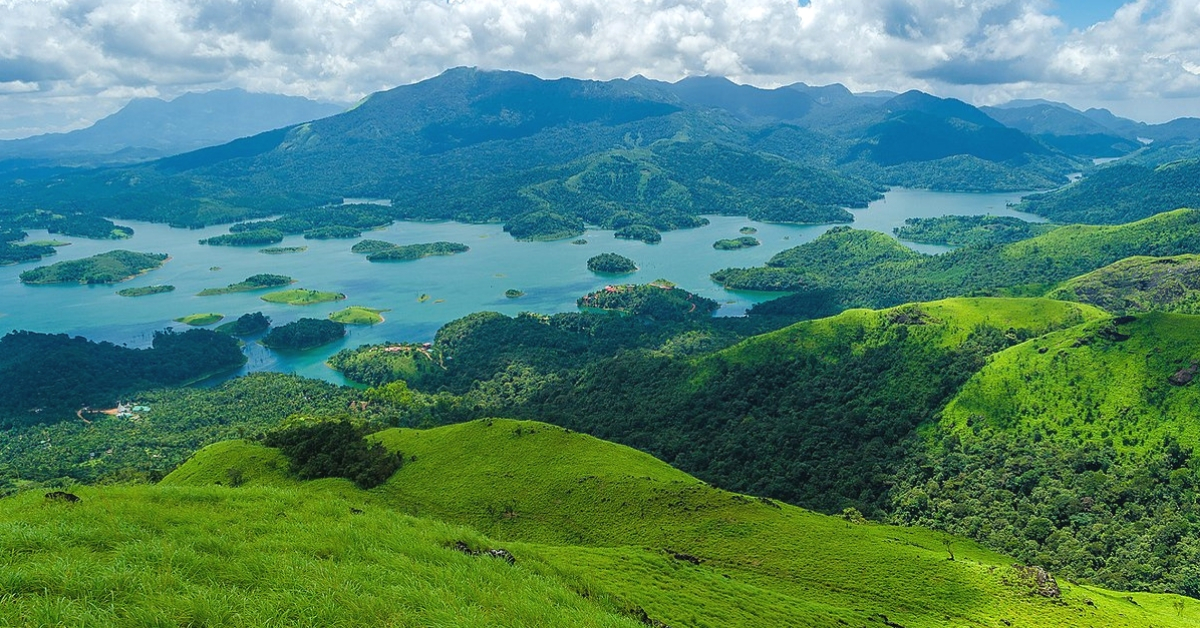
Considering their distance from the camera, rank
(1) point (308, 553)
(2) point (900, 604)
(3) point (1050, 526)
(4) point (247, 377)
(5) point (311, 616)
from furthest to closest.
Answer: (4) point (247, 377) → (3) point (1050, 526) → (2) point (900, 604) → (1) point (308, 553) → (5) point (311, 616)

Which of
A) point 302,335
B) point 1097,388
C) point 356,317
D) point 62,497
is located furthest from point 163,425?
point 1097,388

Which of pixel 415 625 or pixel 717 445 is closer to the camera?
pixel 415 625

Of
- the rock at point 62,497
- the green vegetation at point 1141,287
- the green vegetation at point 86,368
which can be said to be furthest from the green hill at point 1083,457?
the green vegetation at point 86,368

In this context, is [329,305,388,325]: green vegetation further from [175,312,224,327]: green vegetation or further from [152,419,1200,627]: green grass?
[152,419,1200,627]: green grass

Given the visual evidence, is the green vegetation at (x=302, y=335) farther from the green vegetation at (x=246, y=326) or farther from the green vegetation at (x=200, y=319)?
the green vegetation at (x=200, y=319)

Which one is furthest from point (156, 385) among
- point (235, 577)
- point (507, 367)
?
point (235, 577)

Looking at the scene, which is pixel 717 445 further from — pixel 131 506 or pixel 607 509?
pixel 131 506

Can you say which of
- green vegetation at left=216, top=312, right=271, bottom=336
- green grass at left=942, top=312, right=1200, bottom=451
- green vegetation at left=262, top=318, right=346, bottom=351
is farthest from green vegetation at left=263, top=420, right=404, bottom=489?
green vegetation at left=216, top=312, right=271, bottom=336
